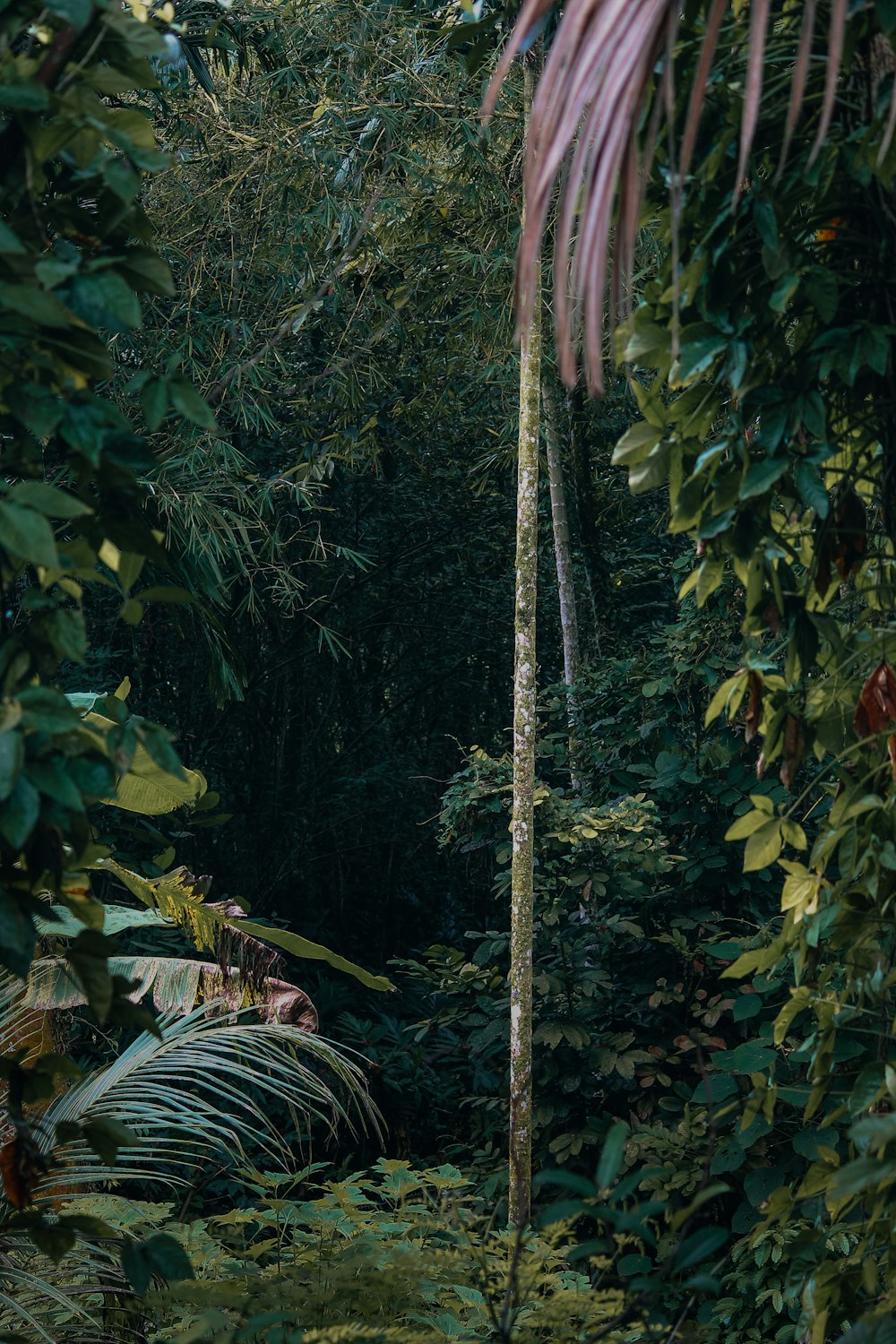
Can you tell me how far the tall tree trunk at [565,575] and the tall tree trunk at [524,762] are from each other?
47.9 inches

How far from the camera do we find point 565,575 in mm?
4812

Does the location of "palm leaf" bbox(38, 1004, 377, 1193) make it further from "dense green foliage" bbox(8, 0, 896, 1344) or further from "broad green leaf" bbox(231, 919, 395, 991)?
"broad green leaf" bbox(231, 919, 395, 991)

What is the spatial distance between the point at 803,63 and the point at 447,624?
561 centimetres

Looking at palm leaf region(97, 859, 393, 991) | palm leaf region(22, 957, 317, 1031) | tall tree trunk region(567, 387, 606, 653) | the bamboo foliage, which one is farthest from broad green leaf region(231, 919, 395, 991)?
tall tree trunk region(567, 387, 606, 653)

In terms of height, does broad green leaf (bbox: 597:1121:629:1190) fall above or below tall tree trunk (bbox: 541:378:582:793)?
above

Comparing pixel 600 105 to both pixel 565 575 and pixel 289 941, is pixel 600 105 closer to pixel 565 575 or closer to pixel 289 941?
pixel 289 941

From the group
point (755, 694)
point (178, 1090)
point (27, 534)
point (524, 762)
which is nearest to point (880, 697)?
point (755, 694)

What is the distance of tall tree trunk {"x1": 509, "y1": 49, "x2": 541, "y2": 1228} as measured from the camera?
333 centimetres

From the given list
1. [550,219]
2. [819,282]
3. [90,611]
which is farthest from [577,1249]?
[90,611]

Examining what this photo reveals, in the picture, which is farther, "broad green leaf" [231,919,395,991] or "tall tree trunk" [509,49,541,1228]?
"tall tree trunk" [509,49,541,1228]

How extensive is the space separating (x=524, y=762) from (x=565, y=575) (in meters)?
1.52

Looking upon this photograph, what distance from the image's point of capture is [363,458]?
5.58 metres

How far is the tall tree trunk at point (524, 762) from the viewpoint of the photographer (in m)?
3.33

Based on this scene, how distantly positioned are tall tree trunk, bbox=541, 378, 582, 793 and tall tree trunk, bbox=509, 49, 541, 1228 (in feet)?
3.99
